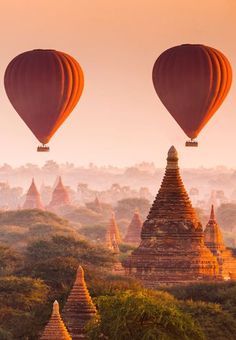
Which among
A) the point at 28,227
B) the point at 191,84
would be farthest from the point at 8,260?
the point at 28,227

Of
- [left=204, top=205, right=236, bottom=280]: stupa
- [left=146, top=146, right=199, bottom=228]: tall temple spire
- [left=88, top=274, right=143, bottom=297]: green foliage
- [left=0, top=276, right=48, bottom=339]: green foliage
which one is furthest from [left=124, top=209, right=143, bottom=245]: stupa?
[left=146, top=146, right=199, bottom=228]: tall temple spire

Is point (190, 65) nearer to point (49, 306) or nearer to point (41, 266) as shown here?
point (41, 266)

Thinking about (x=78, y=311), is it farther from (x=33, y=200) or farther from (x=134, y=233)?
(x=33, y=200)

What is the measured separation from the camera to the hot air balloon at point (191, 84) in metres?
77.2

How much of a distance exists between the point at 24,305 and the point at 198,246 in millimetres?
7206

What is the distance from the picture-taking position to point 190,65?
77438mm

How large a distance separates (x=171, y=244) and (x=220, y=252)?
44.2ft

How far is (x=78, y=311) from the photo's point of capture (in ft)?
174

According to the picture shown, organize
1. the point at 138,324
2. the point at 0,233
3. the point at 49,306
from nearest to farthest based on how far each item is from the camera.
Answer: the point at 138,324 → the point at 49,306 → the point at 0,233

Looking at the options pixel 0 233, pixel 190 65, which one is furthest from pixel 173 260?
pixel 0 233

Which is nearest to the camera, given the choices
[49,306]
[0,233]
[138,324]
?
[138,324]

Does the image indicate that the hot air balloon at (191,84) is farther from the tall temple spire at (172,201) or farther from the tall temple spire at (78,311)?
the tall temple spire at (78,311)

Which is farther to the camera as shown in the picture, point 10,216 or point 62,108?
point 10,216

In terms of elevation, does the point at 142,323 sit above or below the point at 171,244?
below
